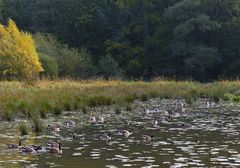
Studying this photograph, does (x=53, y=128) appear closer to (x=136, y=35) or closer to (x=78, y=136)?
(x=78, y=136)

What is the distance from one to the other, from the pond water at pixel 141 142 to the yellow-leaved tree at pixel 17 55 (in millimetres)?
18253

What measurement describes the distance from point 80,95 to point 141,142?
13.1 m

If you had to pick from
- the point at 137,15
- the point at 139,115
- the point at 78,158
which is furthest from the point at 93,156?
the point at 137,15

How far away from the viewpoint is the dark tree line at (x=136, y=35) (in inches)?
2474

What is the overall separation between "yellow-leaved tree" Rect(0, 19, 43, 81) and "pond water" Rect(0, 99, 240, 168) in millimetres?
18253

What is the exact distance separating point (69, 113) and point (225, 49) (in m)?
42.0

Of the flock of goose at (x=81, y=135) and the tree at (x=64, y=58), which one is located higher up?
the tree at (x=64, y=58)

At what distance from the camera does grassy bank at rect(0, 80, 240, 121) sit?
78.4 ft

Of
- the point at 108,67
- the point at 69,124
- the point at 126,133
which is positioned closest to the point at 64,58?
the point at 108,67

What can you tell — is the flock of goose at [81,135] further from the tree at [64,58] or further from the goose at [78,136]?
the tree at [64,58]

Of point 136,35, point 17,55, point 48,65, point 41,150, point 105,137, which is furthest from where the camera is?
point 136,35

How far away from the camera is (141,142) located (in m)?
17.2

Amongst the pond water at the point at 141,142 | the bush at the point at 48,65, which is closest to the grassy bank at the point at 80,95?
the pond water at the point at 141,142

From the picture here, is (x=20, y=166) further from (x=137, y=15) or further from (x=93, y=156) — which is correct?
(x=137, y=15)
